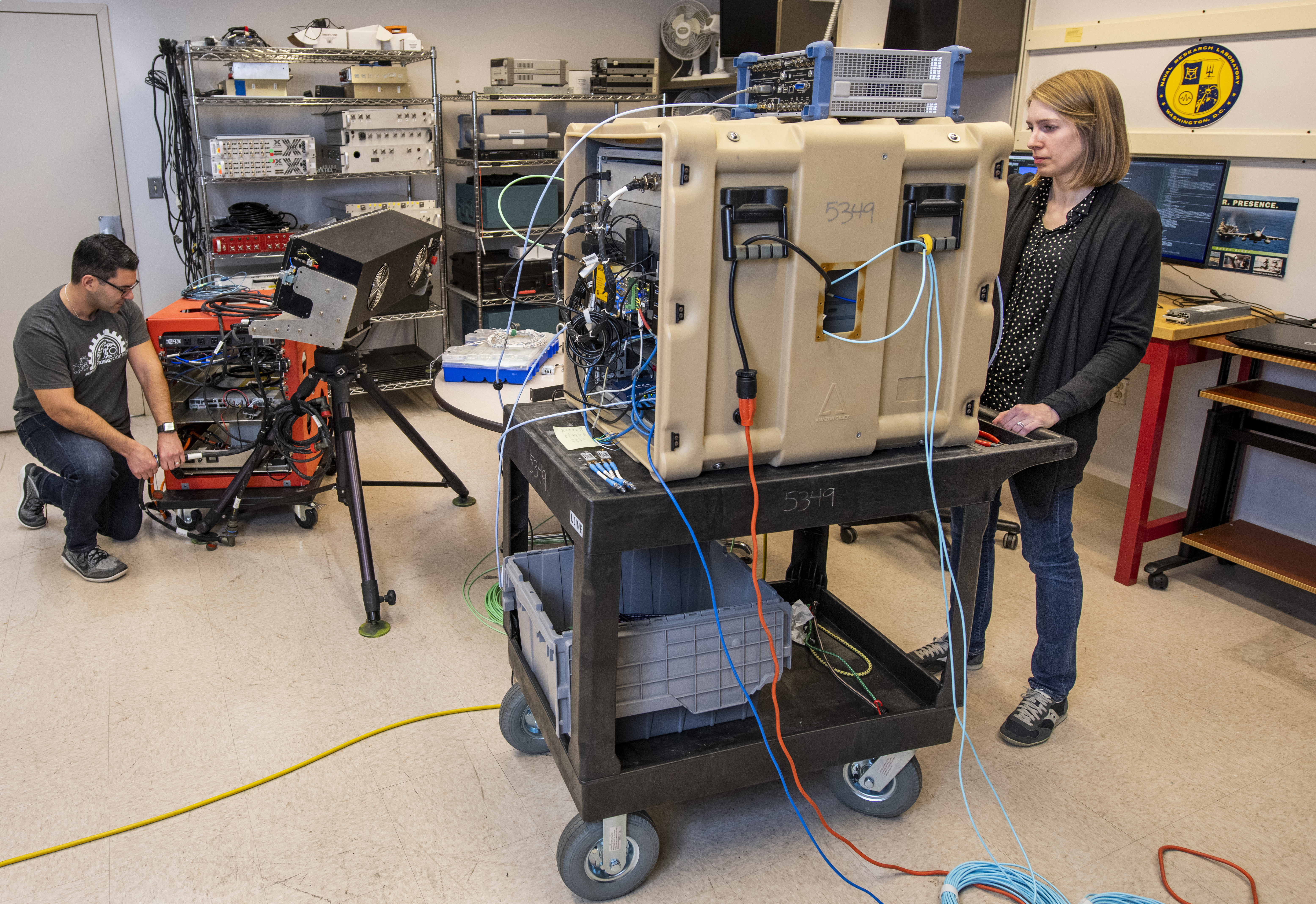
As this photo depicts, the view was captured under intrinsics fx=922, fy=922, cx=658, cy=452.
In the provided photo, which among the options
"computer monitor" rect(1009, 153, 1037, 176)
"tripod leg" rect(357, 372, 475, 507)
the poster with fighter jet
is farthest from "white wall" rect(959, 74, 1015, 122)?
"tripod leg" rect(357, 372, 475, 507)

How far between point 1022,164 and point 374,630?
2.44 metres

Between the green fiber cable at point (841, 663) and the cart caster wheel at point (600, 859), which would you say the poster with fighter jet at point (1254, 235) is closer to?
the green fiber cable at point (841, 663)

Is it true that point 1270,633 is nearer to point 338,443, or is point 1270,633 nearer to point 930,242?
point 930,242

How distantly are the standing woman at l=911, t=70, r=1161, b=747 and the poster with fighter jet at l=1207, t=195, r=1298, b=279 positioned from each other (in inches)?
53.3

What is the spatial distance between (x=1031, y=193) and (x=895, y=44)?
2380 millimetres

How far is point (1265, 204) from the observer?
118 inches

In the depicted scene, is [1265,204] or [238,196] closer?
[1265,204]

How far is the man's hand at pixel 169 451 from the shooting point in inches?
114

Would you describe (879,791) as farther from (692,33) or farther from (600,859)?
(692,33)

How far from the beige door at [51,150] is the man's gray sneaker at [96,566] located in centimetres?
173

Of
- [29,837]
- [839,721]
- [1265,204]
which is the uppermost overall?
[1265,204]

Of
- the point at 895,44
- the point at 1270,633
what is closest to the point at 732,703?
the point at 1270,633

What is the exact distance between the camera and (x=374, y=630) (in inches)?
103

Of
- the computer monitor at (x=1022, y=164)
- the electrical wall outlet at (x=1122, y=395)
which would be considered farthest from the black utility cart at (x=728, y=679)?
the electrical wall outlet at (x=1122, y=395)
